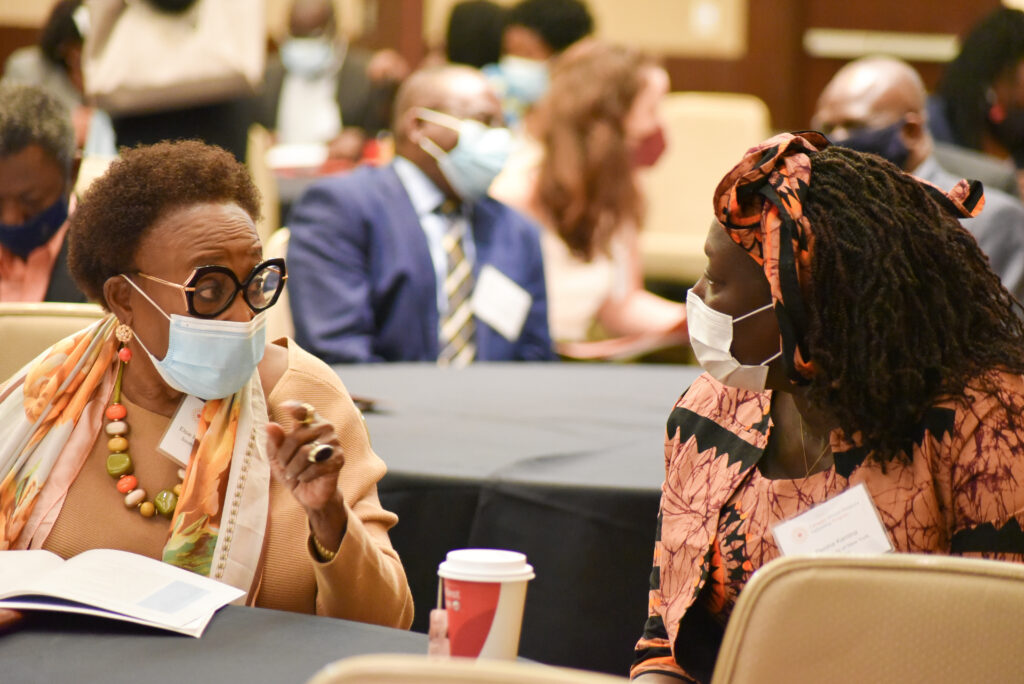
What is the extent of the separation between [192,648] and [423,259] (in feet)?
8.52

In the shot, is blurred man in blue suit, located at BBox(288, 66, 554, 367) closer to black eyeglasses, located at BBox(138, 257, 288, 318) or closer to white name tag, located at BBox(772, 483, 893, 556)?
black eyeglasses, located at BBox(138, 257, 288, 318)

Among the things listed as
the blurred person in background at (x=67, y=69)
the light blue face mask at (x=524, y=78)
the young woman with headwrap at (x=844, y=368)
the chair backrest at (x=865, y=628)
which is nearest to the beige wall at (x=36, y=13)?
the light blue face mask at (x=524, y=78)

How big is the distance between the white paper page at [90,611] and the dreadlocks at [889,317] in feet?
2.72

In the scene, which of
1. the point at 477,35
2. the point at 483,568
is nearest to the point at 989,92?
the point at 477,35

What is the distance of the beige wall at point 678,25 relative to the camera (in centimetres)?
873

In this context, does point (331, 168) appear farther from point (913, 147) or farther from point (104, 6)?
point (913, 147)

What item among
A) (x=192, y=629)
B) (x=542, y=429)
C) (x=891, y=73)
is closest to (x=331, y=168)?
(x=891, y=73)

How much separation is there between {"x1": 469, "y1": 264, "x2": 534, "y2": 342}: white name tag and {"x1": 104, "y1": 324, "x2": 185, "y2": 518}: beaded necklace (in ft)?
7.22

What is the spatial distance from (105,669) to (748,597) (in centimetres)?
67

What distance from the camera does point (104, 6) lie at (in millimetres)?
3990

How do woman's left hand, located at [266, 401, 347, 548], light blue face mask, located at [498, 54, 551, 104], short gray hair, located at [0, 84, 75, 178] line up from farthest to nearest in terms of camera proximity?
light blue face mask, located at [498, 54, 551, 104] < short gray hair, located at [0, 84, 75, 178] < woman's left hand, located at [266, 401, 347, 548]

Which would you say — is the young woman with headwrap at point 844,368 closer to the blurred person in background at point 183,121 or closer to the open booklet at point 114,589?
the open booklet at point 114,589

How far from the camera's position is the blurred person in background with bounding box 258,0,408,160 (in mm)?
7629

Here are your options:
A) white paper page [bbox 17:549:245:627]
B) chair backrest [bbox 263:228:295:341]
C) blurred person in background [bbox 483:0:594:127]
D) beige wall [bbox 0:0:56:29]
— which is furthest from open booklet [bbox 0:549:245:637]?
beige wall [bbox 0:0:56:29]
